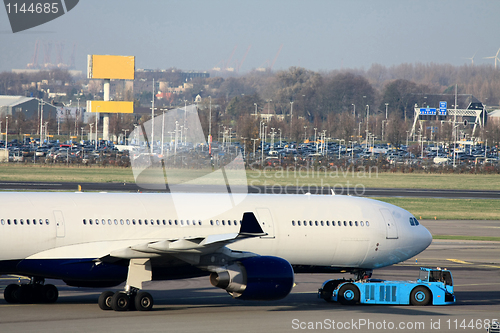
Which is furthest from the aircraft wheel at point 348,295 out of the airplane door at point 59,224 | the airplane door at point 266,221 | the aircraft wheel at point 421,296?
the airplane door at point 59,224

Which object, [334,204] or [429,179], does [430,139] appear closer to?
[429,179]

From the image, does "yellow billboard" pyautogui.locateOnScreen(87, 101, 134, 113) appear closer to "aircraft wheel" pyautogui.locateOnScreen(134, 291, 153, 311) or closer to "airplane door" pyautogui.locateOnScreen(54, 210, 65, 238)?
"airplane door" pyautogui.locateOnScreen(54, 210, 65, 238)

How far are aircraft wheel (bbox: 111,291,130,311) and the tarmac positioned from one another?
0.22 m

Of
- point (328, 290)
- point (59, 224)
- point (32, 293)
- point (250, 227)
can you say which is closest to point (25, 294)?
point (32, 293)

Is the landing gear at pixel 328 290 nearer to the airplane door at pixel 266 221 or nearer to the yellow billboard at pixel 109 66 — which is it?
the airplane door at pixel 266 221

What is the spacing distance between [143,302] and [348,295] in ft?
23.9

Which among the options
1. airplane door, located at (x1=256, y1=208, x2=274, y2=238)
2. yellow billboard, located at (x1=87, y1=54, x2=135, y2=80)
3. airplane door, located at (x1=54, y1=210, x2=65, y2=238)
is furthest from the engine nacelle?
yellow billboard, located at (x1=87, y1=54, x2=135, y2=80)

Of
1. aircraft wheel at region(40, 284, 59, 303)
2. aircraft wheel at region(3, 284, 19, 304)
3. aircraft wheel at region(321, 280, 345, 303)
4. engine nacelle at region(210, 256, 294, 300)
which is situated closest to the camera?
engine nacelle at region(210, 256, 294, 300)

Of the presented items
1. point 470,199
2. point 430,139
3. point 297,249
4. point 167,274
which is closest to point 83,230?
point 167,274

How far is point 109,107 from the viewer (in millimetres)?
143625

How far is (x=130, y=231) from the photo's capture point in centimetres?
1994

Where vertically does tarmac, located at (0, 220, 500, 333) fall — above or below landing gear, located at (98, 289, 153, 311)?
below

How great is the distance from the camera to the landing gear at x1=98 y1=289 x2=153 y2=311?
19188 mm

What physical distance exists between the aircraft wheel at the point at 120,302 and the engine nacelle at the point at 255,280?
2741 mm
